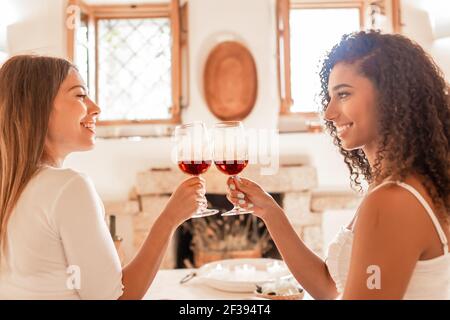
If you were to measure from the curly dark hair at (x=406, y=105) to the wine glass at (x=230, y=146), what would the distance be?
0.35 m

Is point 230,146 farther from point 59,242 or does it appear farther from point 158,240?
point 59,242

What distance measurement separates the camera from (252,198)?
1141 millimetres

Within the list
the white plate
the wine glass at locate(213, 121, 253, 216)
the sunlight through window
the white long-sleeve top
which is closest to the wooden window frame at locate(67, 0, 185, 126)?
the sunlight through window

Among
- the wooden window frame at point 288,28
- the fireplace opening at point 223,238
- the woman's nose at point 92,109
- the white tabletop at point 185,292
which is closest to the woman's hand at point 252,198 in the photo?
the white tabletop at point 185,292

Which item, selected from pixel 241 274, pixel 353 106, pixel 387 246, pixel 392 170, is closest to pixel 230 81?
pixel 241 274

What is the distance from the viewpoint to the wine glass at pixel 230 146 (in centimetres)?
121

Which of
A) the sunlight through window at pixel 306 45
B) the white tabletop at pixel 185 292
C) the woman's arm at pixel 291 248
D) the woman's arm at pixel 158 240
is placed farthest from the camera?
the sunlight through window at pixel 306 45

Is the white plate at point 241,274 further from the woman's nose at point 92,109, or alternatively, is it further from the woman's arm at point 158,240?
the woman's nose at point 92,109

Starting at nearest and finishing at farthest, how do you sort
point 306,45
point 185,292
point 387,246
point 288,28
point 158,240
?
point 387,246 → point 158,240 → point 185,292 → point 288,28 → point 306,45

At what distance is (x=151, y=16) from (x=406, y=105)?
268cm

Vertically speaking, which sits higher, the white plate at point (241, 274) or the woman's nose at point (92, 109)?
the woman's nose at point (92, 109)

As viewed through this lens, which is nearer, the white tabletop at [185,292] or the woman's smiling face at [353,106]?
the woman's smiling face at [353,106]
